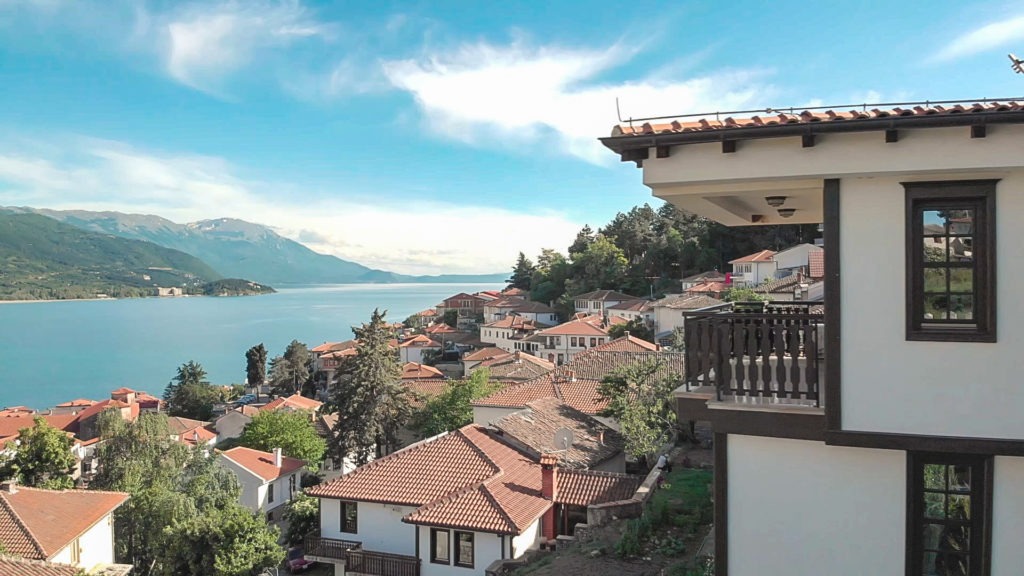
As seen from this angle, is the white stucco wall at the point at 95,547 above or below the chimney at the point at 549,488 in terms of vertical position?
below

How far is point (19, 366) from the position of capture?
400 feet

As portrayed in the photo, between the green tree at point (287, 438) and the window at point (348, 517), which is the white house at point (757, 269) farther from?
the window at point (348, 517)

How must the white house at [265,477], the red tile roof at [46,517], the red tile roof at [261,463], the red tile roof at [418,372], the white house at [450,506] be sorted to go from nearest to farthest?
1. the white house at [450,506]
2. the red tile roof at [46,517]
3. the white house at [265,477]
4. the red tile roof at [261,463]
5. the red tile roof at [418,372]

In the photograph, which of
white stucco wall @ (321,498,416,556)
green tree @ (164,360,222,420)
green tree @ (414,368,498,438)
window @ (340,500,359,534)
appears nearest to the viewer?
white stucco wall @ (321,498,416,556)

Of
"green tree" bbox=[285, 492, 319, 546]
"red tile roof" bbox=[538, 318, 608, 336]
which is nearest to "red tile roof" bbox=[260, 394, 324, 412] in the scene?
"green tree" bbox=[285, 492, 319, 546]

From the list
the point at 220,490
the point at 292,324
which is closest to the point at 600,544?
the point at 220,490

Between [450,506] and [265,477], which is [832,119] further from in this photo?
[265,477]

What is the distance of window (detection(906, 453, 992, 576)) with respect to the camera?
5.32 meters

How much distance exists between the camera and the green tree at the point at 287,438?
41.9 metres

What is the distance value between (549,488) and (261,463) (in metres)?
25.8

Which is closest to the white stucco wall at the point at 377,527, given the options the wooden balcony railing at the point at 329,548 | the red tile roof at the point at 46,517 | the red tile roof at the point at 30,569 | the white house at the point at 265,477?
the wooden balcony railing at the point at 329,548

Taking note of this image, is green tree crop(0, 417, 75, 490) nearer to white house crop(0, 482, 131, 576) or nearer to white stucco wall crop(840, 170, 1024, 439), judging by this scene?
white house crop(0, 482, 131, 576)

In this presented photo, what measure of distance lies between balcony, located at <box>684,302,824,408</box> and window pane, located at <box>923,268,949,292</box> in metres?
0.80

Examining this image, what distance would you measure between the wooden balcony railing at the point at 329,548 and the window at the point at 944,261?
15690mm
